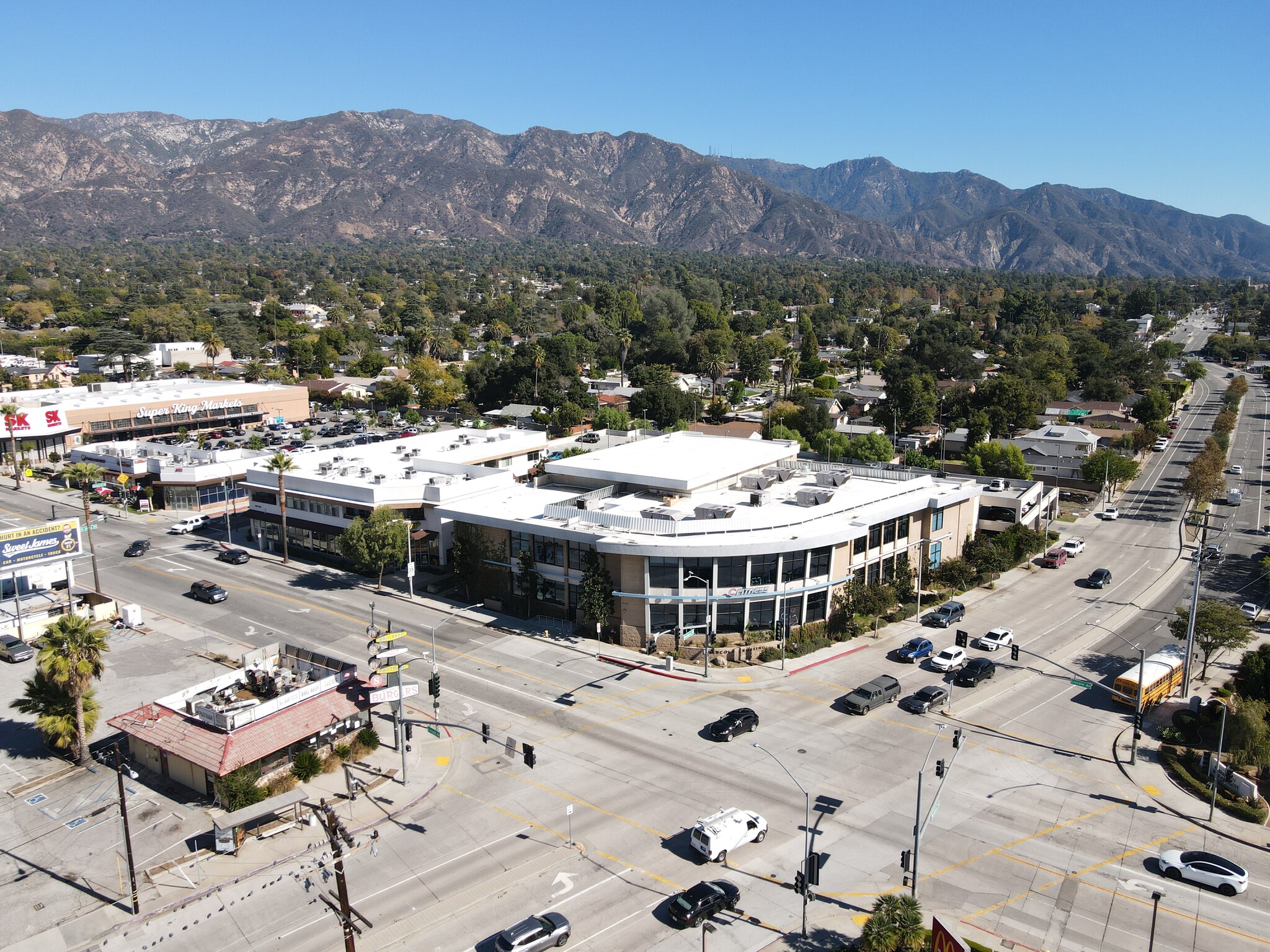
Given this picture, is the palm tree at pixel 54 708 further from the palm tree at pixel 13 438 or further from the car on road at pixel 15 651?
the palm tree at pixel 13 438

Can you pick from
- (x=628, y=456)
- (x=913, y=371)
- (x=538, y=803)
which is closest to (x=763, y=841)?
(x=538, y=803)

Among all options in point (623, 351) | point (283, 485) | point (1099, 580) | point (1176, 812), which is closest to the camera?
point (1176, 812)

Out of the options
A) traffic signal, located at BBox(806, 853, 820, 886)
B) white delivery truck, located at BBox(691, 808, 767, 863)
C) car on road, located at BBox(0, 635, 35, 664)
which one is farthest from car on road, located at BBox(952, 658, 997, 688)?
car on road, located at BBox(0, 635, 35, 664)

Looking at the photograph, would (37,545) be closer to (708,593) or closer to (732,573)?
(708,593)

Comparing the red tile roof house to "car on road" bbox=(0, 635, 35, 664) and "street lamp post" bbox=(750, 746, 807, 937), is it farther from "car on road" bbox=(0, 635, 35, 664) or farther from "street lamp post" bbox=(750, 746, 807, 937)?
"street lamp post" bbox=(750, 746, 807, 937)

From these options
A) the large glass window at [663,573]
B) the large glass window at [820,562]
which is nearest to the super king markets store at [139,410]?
the large glass window at [663,573]

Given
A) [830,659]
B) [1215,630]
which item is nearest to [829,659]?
[830,659]
